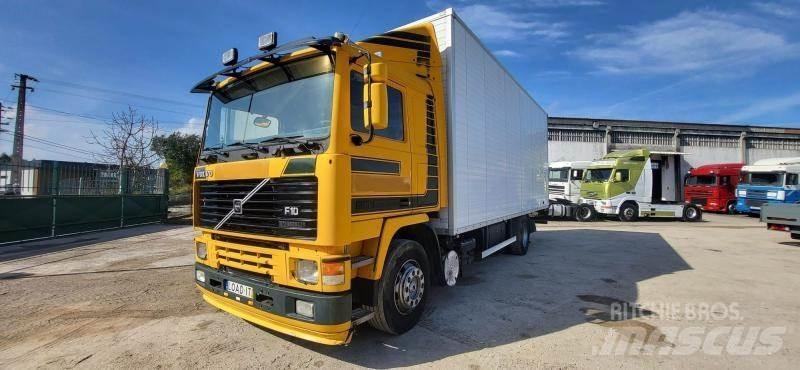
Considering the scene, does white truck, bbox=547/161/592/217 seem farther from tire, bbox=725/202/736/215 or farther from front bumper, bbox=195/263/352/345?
front bumper, bbox=195/263/352/345

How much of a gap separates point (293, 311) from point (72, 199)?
11.6 metres

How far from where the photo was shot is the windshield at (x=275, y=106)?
3.48 m

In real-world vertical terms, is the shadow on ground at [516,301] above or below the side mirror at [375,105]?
below

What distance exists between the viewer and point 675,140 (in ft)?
93.5

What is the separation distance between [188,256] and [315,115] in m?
6.46

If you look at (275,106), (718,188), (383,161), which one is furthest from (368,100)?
(718,188)

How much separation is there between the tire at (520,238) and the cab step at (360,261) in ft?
18.2

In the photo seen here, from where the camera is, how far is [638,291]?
5945 mm

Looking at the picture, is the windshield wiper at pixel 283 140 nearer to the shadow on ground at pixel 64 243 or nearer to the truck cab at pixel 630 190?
the shadow on ground at pixel 64 243

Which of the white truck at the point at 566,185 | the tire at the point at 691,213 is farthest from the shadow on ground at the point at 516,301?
the tire at the point at 691,213

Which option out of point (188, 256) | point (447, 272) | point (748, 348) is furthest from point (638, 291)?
point (188, 256)

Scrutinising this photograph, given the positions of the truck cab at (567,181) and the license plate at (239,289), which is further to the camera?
the truck cab at (567,181)

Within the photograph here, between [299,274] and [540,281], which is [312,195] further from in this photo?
[540,281]

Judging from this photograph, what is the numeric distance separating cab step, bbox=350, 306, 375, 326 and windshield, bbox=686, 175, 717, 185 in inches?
1069
